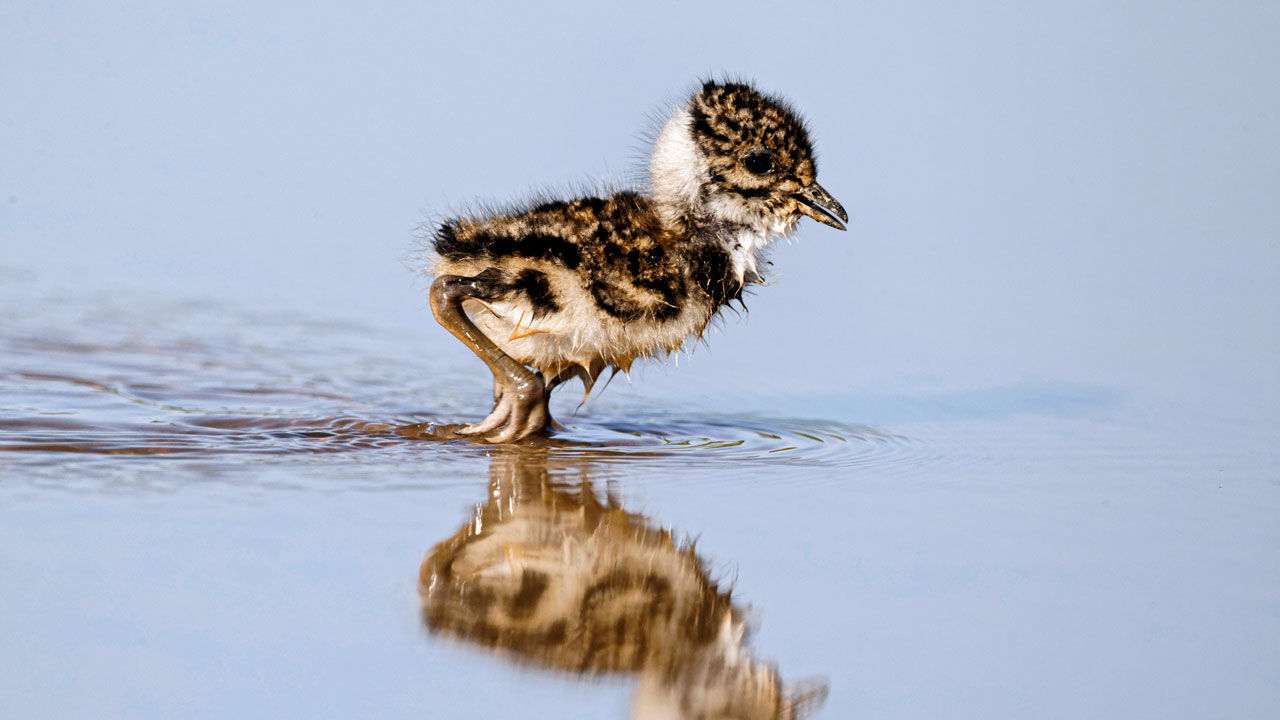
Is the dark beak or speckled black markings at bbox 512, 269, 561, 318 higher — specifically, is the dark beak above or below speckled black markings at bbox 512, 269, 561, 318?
above

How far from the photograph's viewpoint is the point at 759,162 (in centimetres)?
553

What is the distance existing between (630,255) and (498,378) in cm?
68

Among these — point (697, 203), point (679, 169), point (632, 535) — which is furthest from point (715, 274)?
point (632, 535)

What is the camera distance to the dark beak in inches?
221

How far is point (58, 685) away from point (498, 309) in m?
2.62

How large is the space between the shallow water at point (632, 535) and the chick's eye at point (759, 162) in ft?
2.95

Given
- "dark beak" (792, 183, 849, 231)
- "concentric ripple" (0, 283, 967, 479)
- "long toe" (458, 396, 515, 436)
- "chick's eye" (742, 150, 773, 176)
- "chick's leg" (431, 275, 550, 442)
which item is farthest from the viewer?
"dark beak" (792, 183, 849, 231)

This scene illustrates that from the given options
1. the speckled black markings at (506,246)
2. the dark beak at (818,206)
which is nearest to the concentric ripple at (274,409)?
the speckled black markings at (506,246)

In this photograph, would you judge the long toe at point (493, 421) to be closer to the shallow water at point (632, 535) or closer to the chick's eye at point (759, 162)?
the shallow water at point (632, 535)

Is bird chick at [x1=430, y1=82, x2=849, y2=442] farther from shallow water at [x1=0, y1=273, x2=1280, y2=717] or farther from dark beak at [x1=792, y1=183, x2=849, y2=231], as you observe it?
shallow water at [x1=0, y1=273, x2=1280, y2=717]

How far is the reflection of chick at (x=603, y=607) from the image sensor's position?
3.14m

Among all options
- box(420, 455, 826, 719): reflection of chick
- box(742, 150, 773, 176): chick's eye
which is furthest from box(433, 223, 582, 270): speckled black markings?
box(420, 455, 826, 719): reflection of chick

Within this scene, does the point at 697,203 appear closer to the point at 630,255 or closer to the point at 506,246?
the point at 630,255

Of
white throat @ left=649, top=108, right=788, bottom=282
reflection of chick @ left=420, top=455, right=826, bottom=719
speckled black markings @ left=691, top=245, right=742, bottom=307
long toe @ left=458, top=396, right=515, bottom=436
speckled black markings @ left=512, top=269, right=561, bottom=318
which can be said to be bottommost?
reflection of chick @ left=420, top=455, right=826, bottom=719
